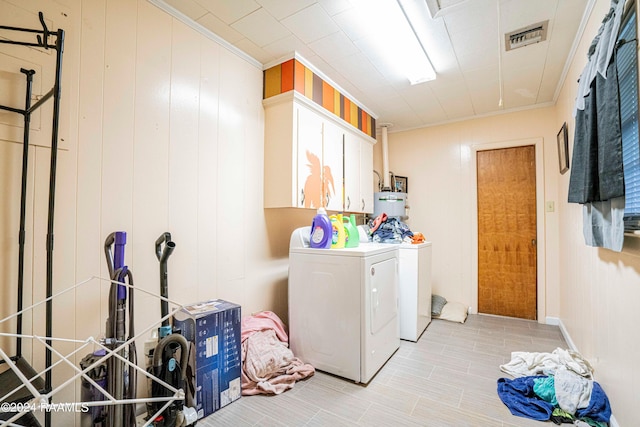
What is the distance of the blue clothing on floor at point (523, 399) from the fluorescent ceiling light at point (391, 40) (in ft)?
8.03

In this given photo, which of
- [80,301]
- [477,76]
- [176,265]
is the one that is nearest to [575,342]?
[477,76]

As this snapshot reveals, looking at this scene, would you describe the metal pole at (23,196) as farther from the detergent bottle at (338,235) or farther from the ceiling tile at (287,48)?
the detergent bottle at (338,235)

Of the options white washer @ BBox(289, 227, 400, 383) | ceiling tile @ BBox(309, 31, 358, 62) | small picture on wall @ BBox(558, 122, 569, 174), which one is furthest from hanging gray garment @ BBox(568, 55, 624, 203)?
ceiling tile @ BBox(309, 31, 358, 62)

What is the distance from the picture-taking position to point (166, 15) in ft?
6.08

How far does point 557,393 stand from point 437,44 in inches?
96.2

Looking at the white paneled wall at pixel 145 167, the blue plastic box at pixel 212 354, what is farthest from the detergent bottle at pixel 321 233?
the blue plastic box at pixel 212 354

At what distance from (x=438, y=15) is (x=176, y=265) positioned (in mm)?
2313

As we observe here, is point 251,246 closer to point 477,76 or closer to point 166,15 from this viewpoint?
point 166,15

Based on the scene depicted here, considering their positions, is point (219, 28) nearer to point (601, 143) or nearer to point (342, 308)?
point (342, 308)

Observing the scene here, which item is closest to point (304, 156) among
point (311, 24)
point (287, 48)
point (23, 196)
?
point (287, 48)

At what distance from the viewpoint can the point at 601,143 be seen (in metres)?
1.42

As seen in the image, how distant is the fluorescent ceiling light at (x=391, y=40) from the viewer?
6.10 feet

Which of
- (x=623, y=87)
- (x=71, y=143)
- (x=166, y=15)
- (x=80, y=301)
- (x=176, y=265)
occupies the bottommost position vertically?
(x=80, y=301)

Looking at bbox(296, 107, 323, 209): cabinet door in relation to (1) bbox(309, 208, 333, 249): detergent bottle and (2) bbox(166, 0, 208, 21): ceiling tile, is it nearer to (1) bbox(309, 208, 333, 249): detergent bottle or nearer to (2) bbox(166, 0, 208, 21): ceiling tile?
(1) bbox(309, 208, 333, 249): detergent bottle
